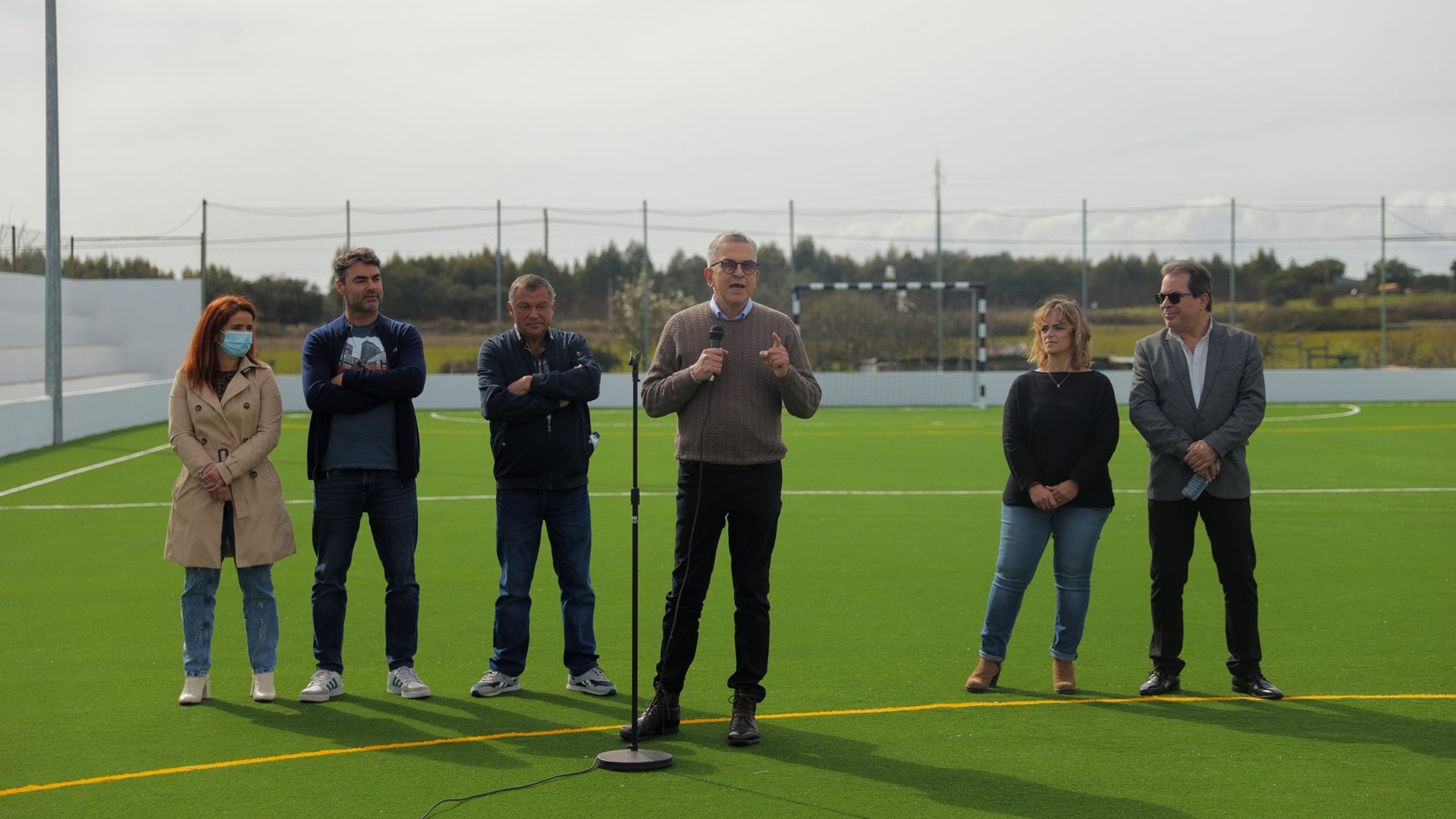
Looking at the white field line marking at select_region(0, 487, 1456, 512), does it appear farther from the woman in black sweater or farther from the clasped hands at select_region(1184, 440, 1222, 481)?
the clasped hands at select_region(1184, 440, 1222, 481)

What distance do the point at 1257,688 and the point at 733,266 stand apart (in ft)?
8.86

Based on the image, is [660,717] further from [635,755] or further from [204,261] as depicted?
[204,261]

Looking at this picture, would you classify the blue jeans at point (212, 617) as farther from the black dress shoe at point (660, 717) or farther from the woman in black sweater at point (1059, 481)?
the woman in black sweater at point (1059, 481)

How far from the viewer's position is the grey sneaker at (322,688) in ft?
19.0

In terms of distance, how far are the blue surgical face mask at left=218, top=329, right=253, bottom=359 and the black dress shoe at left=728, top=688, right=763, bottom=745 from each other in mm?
2398

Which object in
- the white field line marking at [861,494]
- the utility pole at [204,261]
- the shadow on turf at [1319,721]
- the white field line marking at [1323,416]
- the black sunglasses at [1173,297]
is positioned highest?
the utility pole at [204,261]

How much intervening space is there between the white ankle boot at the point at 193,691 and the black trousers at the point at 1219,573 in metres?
3.77

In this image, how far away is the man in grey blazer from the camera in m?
5.88

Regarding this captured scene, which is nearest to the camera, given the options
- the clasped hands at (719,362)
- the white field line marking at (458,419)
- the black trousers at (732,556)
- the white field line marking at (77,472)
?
the clasped hands at (719,362)

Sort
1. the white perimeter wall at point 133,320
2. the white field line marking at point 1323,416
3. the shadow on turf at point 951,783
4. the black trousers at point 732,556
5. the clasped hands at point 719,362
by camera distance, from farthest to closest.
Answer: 1. the white perimeter wall at point 133,320
2. the white field line marking at point 1323,416
3. the black trousers at point 732,556
4. the clasped hands at point 719,362
5. the shadow on turf at point 951,783

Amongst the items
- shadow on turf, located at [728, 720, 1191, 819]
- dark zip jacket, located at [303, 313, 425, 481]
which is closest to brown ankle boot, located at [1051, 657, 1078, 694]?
shadow on turf, located at [728, 720, 1191, 819]

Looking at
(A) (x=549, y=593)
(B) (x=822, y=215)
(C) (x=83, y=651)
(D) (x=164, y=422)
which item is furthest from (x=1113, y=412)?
(B) (x=822, y=215)

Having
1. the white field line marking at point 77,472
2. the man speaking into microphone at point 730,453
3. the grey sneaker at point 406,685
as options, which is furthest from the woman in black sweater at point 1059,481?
the white field line marking at point 77,472

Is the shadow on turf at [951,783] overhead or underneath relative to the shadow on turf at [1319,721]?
underneath
